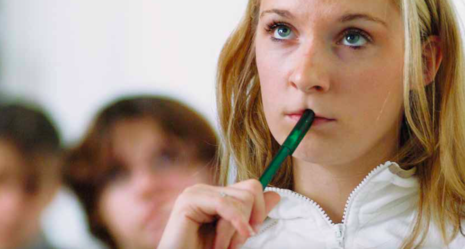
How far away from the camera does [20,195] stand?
1.93 ft

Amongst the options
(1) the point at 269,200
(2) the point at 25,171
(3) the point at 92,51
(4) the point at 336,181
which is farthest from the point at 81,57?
(4) the point at 336,181

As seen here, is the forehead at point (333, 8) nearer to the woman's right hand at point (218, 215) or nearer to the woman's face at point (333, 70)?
the woman's face at point (333, 70)

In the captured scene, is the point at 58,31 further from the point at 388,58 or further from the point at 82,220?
the point at 388,58

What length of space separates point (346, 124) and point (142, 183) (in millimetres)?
213

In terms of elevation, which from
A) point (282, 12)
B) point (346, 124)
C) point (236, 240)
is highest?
point (282, 12)

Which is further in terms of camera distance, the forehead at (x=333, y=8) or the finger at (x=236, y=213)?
the forehead at (x=333, y=8)

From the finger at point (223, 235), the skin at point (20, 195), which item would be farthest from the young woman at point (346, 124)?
the skin at point (20, 195)

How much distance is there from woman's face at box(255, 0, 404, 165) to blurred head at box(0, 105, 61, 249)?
23cm

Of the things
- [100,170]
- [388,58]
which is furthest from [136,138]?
[388,58]

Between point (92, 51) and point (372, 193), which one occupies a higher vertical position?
point (92, 51)

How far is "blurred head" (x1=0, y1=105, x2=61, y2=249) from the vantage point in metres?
0.58

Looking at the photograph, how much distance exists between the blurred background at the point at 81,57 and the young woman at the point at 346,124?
0.31ft

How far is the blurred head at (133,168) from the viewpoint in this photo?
0.63 meters

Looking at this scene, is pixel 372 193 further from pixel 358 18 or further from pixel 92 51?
pixel 92 51
